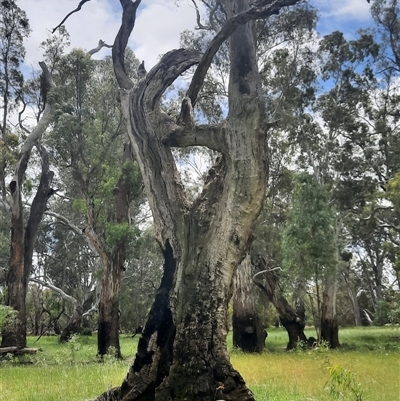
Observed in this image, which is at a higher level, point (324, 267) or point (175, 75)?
point (175, 75)

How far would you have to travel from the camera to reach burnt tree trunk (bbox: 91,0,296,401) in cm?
532

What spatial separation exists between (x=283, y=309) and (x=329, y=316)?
1807mm

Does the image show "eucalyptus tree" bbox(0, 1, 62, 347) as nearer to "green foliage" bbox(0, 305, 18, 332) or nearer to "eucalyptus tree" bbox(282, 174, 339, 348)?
"green foliage" bbox(0, 305, 18, 332)

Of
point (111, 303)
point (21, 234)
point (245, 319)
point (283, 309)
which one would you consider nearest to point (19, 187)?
point (21, 234)

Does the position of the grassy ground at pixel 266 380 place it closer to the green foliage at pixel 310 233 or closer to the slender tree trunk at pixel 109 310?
the slender tree trunk at pixel 109 310

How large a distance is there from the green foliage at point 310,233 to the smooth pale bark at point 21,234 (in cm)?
895

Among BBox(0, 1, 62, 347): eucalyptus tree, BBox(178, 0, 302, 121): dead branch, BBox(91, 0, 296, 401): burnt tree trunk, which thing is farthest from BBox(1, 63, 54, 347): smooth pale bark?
BBox(178, 0, 302, 121): dead branch

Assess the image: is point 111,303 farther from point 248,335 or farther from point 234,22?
point 234,22

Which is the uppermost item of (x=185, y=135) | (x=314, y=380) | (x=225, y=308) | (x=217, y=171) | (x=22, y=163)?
(x=22, y=163)

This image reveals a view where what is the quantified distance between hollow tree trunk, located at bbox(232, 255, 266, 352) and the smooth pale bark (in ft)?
23.7

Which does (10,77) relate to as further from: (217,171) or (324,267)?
(217,171)

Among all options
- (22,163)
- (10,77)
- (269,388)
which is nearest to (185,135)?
(269,388)

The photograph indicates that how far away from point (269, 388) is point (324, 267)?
10440 millimetres

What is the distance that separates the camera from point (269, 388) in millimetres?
7512
